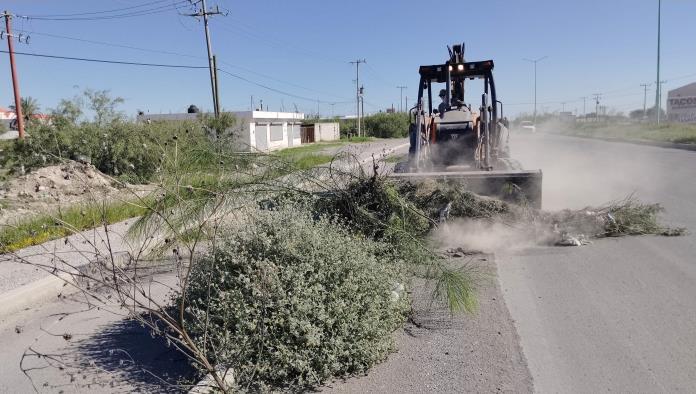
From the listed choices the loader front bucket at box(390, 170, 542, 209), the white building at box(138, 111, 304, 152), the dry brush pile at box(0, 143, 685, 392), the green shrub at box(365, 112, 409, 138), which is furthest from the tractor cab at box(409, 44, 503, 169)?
the green shrub at box(365, 112, 409, 138)

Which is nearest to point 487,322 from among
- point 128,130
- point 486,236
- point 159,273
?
point 486,236

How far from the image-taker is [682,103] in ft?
286

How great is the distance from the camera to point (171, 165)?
4895 mm

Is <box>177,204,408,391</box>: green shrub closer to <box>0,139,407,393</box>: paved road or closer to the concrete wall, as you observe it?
<box>0,139,407,393</box>: paved road

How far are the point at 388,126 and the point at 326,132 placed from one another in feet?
33.0

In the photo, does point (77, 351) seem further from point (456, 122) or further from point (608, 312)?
point (456, 122)

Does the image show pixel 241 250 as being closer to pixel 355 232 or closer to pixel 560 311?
pixel 355 232

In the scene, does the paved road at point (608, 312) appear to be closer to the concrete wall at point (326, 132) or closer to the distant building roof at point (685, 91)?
the concrete wall at point (326, 132)

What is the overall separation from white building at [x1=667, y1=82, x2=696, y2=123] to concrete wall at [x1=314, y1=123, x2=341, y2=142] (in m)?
50.4

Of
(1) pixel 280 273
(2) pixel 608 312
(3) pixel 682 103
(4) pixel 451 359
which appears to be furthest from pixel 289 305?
(3) pixel 682 103

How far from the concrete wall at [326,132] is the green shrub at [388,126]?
5666mm

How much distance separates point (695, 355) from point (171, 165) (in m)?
4.42

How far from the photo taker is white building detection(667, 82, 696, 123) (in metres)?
84.7

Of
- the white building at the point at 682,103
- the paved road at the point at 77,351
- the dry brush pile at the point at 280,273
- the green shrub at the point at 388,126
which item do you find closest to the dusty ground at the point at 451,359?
the dry brush pile at the point at 280,273
